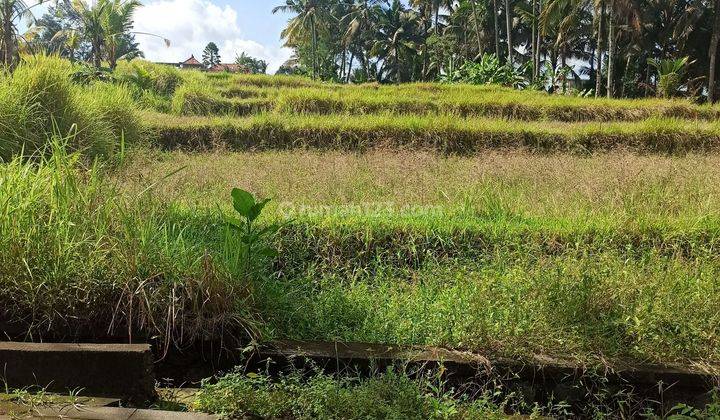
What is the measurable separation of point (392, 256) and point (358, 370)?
5.53ft

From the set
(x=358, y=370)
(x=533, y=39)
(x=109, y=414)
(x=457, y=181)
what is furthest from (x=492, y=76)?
(x=109, y=414)

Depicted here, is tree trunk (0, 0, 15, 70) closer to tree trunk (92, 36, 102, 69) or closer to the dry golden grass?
the dry golden grass

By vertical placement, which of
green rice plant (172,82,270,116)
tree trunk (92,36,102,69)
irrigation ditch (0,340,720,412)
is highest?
tree trunk (92,36,102,69)

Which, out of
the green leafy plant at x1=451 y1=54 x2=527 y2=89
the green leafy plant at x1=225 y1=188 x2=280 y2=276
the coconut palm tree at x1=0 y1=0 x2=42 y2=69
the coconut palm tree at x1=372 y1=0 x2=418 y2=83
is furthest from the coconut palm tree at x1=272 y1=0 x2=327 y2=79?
the green leafy plant at x1=225 y1=188 x2=280 y2=276

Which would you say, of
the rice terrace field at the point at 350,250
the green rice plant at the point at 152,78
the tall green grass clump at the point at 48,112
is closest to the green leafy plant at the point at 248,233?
the rice terrace field at the point at 350,250

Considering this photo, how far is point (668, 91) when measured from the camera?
63.6 feet

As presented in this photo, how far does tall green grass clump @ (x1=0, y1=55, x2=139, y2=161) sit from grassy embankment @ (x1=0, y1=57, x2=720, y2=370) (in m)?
0.62

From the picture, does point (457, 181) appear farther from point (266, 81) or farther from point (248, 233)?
point (266, 81)

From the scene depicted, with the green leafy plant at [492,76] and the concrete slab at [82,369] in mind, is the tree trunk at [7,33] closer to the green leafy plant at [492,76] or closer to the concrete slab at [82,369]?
the concrete slab at [82,369]

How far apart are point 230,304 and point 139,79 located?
14.5m

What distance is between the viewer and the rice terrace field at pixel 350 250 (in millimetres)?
2863

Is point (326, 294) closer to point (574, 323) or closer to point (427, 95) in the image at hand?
point (574, 323)

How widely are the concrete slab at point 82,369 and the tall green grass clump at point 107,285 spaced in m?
0.26

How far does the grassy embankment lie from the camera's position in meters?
2.88
